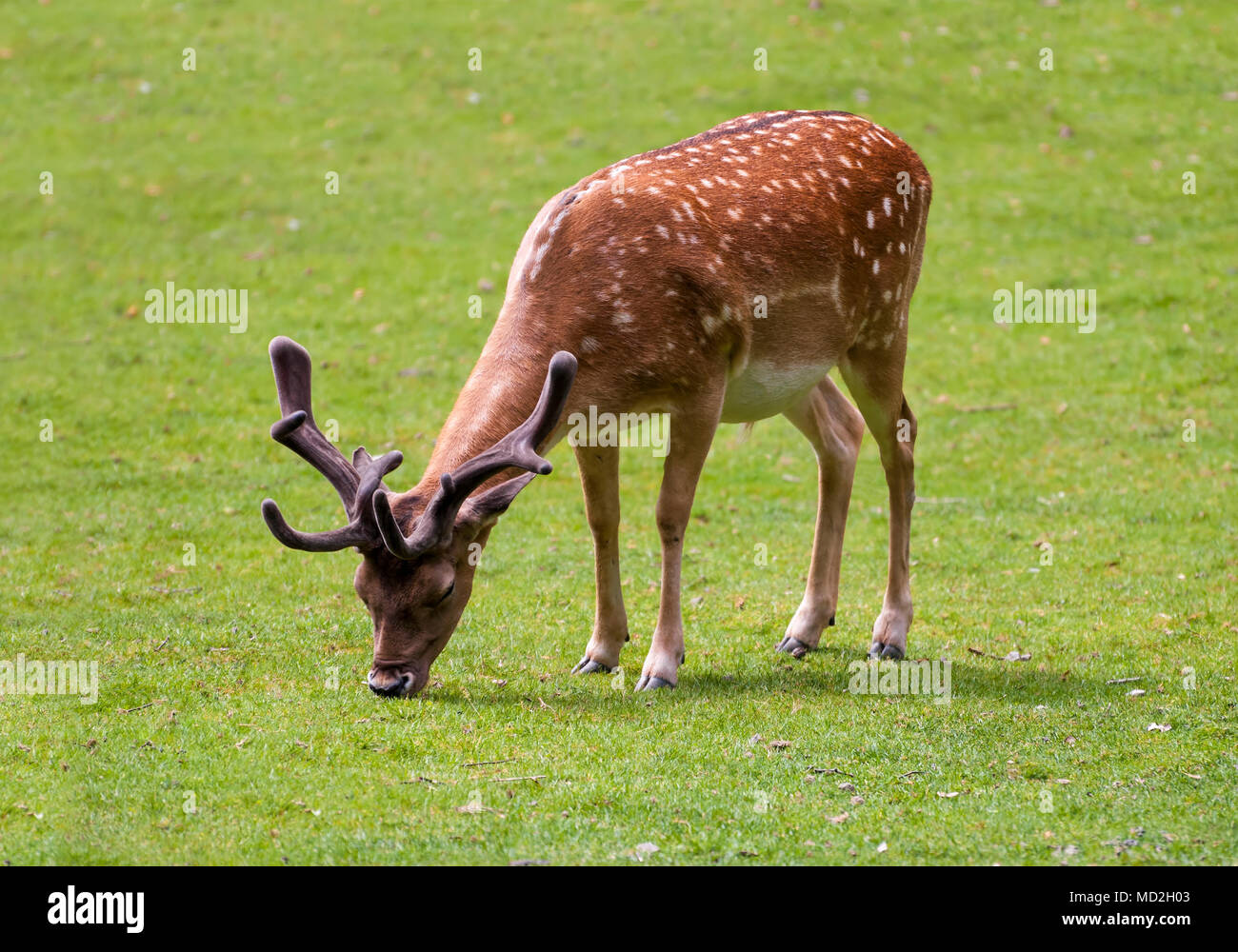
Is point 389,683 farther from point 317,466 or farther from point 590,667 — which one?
point 590,667

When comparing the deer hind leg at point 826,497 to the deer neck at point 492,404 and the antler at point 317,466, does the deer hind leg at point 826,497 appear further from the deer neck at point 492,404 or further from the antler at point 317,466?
the antler at point 317,466

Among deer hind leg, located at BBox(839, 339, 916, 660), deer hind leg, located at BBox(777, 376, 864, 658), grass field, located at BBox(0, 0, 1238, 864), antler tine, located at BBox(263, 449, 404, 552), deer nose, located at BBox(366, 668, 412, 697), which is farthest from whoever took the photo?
deer hind leg, located at BBox(777, 376, 864, 658)

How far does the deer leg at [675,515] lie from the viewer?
8.02m

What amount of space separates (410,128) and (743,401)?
1460 centimetres

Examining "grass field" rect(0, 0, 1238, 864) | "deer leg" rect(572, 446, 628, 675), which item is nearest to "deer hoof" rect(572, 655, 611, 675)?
"deer leg" rect(572, 446, 628, 675)

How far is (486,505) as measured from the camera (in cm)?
720

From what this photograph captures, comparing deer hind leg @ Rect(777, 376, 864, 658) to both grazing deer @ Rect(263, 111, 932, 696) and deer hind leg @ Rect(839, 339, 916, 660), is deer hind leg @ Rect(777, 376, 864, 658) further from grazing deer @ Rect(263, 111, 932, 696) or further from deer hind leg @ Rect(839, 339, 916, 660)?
deer hind leg @ Rect(839, 339, 916, 660)

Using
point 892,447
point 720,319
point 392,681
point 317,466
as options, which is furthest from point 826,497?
point 317,466

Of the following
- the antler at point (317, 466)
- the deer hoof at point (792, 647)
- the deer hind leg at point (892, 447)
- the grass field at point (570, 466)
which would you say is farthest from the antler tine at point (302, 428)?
the deer hind leg at point (892, 447)

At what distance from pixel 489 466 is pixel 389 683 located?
3.83 ft

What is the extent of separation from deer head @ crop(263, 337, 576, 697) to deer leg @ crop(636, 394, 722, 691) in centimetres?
98

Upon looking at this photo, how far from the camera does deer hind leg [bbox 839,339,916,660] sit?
8906mm
